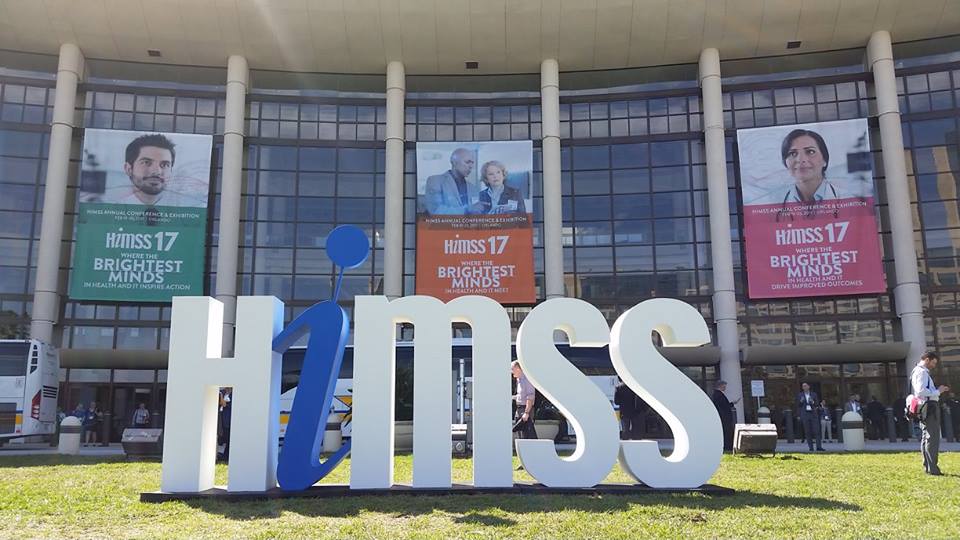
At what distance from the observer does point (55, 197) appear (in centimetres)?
Result: 2580

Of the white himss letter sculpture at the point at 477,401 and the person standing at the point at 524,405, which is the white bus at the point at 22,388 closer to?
the white himss letter sculpture at the point at 477,401

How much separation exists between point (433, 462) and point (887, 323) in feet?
73.7

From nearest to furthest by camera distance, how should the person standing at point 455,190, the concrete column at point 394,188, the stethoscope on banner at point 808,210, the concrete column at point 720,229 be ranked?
the concrete column at point 720,229, the stethoscope on banner at point 808,210, the concrete column at point 394,188, the person standing at point 455,190

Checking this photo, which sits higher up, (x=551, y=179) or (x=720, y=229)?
(x=551, y=179)

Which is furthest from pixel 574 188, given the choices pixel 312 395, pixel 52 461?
pixel 312 395

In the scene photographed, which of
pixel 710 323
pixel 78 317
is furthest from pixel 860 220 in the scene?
pixel 78 317

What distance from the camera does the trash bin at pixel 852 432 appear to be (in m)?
17.2

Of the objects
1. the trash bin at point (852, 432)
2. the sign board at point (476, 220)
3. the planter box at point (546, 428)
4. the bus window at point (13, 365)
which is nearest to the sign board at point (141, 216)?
the bus window at point (13, 365)

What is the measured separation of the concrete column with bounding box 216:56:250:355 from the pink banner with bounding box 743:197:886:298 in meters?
17.4

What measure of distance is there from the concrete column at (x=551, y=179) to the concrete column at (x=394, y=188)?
5053mm

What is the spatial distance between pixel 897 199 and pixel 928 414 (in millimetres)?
16951

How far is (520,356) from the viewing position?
27.7 ft

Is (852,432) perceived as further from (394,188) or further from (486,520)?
(394,188)

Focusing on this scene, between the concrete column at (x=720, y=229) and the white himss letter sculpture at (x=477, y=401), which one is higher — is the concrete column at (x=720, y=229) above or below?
above
